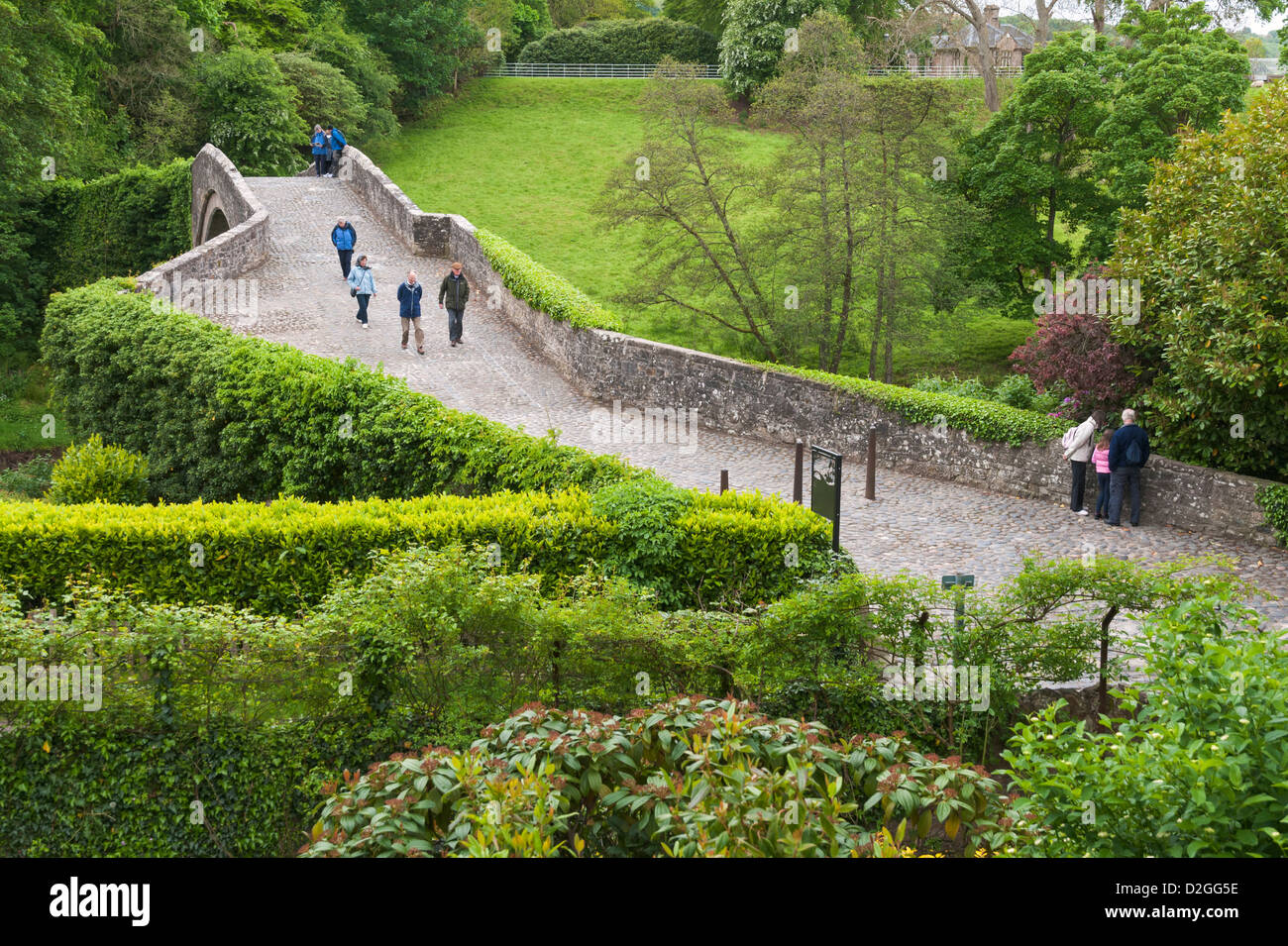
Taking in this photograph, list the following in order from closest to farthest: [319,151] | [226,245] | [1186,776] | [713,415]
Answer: [1186,776]
[713,415]
[226,245]
[319,151]

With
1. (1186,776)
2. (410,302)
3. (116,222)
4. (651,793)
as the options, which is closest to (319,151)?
(116,222)

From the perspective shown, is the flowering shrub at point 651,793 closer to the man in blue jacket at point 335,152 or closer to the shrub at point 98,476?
the shrub at point 98,476

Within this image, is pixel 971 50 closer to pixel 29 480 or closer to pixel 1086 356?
pixel 1086 356

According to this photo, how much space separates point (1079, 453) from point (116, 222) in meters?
35.0

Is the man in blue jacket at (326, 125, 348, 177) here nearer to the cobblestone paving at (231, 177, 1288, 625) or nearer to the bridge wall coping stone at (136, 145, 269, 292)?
the bridge wall coping stone at (136, 145, 269, 292)

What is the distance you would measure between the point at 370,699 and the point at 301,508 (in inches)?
146

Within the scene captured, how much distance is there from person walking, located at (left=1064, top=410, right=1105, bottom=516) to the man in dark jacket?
0.37 m

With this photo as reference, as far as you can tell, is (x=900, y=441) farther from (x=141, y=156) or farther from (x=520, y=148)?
(x=520, y=148)

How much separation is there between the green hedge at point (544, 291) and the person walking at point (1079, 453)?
25.9 feet

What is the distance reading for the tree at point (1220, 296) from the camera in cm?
1459

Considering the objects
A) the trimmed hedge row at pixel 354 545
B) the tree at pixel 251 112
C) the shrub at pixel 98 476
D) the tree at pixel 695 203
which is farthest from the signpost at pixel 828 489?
the tree at pixel 251 112

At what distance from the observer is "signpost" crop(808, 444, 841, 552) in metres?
12.0

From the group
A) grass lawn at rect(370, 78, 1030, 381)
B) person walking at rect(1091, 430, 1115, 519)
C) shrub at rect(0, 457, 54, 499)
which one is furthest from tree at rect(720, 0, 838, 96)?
person walking at rect(1091, 430, 1115, 519)

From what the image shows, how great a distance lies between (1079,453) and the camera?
15453 millimetres
